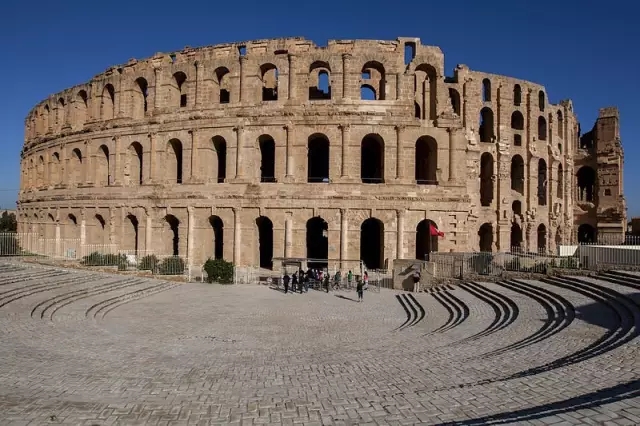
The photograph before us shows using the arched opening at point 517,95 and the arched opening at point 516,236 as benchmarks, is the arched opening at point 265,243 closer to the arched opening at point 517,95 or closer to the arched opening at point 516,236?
the arched opening at point 516,236

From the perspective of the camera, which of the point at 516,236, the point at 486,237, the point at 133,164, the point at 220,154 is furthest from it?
the point at 516,236

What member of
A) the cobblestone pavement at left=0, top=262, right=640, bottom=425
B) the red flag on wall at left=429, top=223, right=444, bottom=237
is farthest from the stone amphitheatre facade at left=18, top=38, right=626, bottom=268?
the cobblestone pavement at left=0, top=262, right=640, bottom=425

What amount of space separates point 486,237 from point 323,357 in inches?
1033

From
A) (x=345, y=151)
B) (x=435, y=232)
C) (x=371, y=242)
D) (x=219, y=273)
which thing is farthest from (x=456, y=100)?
(x=219, y=273)

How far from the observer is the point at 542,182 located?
3694 cm

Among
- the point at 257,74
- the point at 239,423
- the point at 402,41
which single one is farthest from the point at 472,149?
the point at 239,423

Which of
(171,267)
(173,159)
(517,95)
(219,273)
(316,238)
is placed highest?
(517,95)

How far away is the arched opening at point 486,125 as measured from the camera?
32406 millimetres

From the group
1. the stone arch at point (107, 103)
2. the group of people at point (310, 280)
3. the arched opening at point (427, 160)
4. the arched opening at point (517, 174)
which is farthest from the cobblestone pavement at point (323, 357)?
the arched opening at point (517, 174)

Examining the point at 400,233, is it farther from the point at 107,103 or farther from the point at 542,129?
the point at 107,103

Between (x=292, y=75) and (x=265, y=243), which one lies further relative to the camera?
(x=265, y=243)

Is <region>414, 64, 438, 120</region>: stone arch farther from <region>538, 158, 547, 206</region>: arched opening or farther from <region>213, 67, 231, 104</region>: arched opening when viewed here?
<region>213, 67, 231, 104</region>: arched opening

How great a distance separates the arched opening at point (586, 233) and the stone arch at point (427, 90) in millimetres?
23071

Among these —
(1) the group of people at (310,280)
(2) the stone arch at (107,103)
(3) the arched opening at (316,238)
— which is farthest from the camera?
(3) the arched opening at (316,238)
